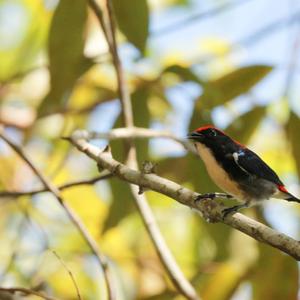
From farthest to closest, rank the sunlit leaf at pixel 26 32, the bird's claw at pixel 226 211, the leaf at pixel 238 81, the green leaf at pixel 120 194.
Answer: the sunlit leaf at pixel 26 32 < the leaf at pixel 238 81 < the green leaf at pixel 120 194 < the bird's claw at pixel 226 211

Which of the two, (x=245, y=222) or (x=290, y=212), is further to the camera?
(x=290, y=212)

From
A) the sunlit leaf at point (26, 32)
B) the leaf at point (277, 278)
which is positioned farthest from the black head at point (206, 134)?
the sunlit leaf at point (26, 32)

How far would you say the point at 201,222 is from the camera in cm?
414

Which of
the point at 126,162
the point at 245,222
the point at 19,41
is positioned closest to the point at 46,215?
the point at 19,41

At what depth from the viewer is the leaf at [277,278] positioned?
360 cm

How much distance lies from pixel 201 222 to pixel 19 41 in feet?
7.31

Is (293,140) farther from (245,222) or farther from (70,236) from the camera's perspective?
(70,236)

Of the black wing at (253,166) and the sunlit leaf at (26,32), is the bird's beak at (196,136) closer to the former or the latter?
the black wing at (253,166)

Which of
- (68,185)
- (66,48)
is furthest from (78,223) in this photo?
(66,48)

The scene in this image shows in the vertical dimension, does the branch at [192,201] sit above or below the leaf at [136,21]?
below

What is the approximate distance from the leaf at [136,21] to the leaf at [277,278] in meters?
1.18

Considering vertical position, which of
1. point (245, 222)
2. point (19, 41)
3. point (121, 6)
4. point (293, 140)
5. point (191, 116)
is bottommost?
point (245, 222)

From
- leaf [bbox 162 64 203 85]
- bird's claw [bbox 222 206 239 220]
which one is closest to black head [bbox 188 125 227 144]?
leaf [bbox 162 64 203 85]

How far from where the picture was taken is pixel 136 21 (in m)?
3.49
